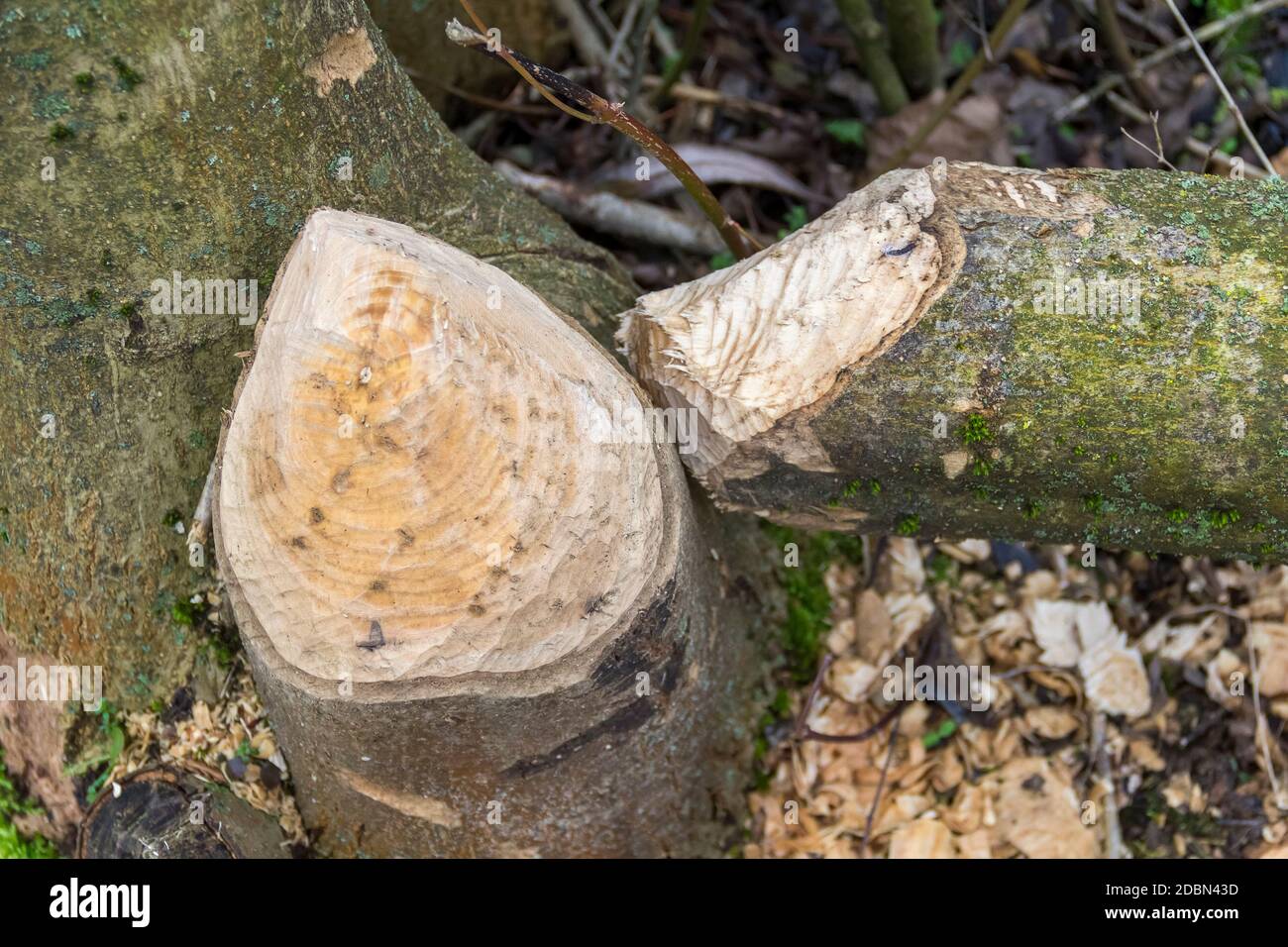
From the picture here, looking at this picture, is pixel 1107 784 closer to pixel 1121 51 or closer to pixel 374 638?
pixel 374 638

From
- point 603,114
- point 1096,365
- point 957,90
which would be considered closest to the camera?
point 1096,365

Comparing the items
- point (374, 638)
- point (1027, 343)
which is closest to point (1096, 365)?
point (1027, 343)

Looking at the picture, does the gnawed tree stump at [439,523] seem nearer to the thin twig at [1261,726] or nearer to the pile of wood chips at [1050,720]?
the pile of wood chips at [1050,720]

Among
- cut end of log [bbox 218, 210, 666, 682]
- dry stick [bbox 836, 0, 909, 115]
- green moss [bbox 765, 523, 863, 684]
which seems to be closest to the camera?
cut end of log [bbox 218, 210, 666, 682]

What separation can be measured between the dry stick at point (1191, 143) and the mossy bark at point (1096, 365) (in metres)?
1.64

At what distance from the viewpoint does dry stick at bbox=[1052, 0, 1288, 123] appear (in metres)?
3.13

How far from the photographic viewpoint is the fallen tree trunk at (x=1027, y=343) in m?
1.67

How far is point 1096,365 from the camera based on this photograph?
1.68 meters

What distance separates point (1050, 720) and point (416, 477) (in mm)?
1938

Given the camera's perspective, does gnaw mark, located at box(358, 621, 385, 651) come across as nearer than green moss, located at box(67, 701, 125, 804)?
Yes

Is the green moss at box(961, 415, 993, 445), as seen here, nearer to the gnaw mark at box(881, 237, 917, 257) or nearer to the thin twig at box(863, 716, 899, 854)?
the gnaw mark at box(881, 237, 917, 257)

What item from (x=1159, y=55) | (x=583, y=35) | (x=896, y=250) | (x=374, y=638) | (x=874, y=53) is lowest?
(x=374, y=638)

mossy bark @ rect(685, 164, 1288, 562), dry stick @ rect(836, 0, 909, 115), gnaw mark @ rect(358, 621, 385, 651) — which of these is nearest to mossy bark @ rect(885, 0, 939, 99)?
dry stick @ rect(836, 0, 909, 115)

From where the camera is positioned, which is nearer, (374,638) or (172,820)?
(374,638)
